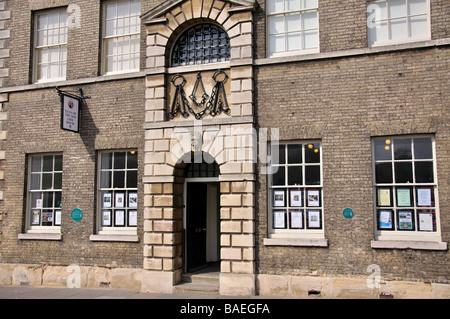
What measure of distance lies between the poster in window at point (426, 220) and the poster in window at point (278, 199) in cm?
289

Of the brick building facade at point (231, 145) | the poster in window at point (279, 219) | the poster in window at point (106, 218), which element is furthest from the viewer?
the poster in window at point (106, 218)

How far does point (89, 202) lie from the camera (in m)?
11.3

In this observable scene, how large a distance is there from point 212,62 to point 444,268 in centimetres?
682

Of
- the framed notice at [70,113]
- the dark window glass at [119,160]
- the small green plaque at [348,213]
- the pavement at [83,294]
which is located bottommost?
the pavement at [83,294]

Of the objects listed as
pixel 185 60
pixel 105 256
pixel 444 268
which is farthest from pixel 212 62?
pixel 444 268

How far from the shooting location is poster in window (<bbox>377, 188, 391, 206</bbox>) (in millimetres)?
9297

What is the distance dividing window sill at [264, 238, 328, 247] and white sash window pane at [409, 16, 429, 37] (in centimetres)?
490

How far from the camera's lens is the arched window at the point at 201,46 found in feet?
35.2

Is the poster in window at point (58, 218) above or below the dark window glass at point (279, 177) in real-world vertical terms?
below

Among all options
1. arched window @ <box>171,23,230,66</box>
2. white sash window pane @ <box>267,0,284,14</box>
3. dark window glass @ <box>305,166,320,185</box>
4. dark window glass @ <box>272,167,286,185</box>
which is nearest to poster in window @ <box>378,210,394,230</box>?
dark window glass @ <box>305,166,320,185</box>

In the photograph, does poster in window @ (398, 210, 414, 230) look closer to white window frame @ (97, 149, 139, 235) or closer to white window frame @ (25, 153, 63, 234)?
white window frame @ (97, 149, 139, 235)

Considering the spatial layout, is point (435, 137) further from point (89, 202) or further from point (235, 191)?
point (89, 202)

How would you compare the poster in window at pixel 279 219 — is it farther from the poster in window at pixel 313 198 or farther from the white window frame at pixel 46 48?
the white window frame at pixel 46 48

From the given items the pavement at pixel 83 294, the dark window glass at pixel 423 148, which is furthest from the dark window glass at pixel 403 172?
the pavement at pixel 83 294
